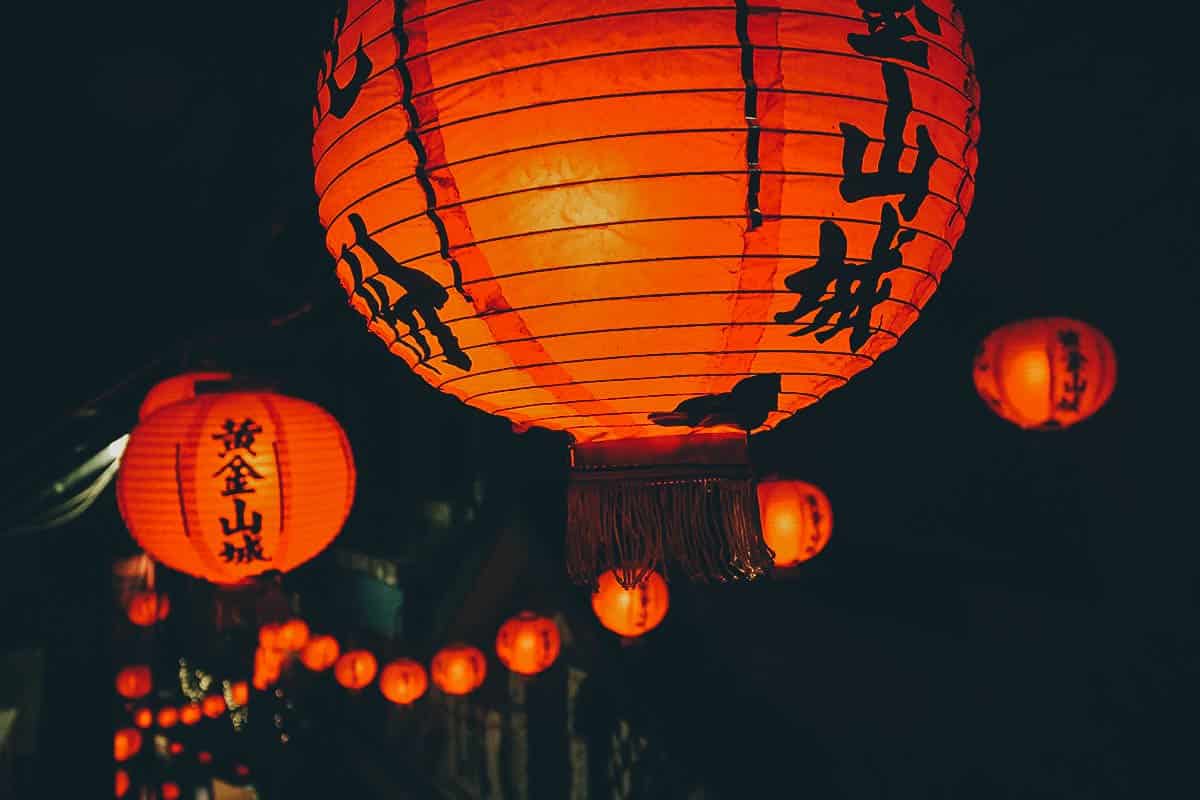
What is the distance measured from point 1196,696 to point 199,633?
1149cm

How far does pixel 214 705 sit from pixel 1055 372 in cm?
1132

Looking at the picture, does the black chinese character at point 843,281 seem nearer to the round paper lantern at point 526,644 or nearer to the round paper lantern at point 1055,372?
the round paper lantern at point 1055,372

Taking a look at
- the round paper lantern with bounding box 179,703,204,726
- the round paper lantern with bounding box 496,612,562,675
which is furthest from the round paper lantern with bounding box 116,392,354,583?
the round paper lantern with bounding box 179,703,204,726

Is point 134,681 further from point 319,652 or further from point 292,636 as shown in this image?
point 292,636

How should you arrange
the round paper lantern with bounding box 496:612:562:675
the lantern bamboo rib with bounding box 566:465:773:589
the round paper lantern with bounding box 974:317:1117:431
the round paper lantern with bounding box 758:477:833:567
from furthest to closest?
the round paper lantern with bounding box 496:612:562:675 < the round paper lantern with bounding box 758:477:833:567 < the round paper lantern with bounding box 974:317:1117:431 < the lantern bamboo rib with bounding box 566:465:773:589

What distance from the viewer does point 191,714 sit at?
11.5 metres

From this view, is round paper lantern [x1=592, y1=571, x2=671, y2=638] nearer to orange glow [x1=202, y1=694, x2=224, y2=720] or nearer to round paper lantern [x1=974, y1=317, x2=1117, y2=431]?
round paper lantern [x1=974, y1=317, x2=1117, y2=431]

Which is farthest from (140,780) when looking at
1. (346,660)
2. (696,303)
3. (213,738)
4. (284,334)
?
(696,303)

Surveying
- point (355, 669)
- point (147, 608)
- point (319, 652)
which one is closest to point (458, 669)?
point (355, 669)

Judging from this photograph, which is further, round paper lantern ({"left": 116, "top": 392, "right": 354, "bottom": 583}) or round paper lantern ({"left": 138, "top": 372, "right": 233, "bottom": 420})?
round paper lantern ({"left": 138, "top": 372, "right": 233, "bottom": 420})

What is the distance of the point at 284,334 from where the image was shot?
17.0 ft

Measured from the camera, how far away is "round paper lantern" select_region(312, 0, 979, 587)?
87 centimetres

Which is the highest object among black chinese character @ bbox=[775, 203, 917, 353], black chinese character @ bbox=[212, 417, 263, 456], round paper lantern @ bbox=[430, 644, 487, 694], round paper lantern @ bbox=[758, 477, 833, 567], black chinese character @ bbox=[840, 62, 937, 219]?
black chinese character @ bbox=[840, 62, 937, 219]

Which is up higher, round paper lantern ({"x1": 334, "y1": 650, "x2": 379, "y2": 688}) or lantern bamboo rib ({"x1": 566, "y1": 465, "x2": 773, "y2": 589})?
lantern bamboo rib ({"x1": 566, "y1": 465, "x2": 773, "y2": 589})
